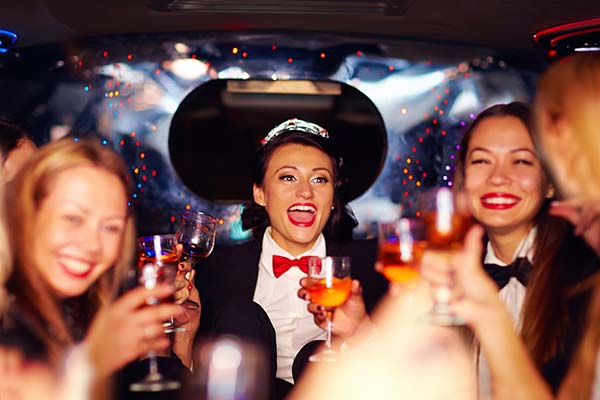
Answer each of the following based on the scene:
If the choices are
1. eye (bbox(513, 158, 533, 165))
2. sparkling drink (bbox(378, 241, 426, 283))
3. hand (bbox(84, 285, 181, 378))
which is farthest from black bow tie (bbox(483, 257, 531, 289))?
hand (bbox(84, 285, 181, 378))

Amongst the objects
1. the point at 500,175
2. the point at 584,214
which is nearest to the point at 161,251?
the point at 500,175

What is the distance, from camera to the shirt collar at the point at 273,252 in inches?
140

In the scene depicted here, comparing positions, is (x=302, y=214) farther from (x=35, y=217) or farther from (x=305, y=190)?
(x=35, y=217)

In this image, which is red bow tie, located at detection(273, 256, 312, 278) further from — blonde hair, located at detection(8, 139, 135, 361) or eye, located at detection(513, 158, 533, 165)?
blonde hair, located at detection(8, 139, 135, 361)

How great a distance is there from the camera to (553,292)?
2.45m

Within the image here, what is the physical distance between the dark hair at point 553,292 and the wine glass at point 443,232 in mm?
307

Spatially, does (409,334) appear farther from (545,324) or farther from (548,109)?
(548,109)

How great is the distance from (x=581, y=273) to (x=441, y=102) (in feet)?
7.57

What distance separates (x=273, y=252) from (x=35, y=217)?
1.56 metres

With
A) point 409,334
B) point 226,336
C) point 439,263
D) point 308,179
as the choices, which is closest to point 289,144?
point 308,179

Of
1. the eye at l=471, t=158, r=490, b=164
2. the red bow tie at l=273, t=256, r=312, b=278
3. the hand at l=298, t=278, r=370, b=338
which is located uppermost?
the eye at l=471, t=158, r=490, b=164

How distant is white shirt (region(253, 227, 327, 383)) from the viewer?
341 centimetres

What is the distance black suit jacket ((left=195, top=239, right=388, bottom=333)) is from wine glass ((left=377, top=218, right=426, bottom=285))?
3.77 feet

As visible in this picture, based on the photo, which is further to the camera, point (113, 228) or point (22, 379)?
point (113, 228)
